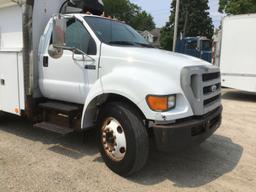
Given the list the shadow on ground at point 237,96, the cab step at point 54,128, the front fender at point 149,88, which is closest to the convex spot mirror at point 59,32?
the front fender at point 149,88

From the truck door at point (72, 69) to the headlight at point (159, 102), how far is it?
1.17 metres

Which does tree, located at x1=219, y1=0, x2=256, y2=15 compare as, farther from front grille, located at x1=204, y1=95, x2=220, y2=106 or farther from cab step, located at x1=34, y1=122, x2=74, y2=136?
cab step, located at x1=34, y1=122, x2=74, y2=136

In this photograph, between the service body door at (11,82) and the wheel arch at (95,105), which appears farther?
the service body door at (11,82)

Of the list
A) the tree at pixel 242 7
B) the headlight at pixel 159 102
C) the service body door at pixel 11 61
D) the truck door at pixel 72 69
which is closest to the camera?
the headlight at pixel 159 102

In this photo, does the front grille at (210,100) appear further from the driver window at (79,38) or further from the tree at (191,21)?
the tree at (191,21)

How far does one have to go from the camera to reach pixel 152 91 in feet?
13.5

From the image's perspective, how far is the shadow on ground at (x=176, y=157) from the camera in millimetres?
4605

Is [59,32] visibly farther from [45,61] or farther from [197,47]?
[197,47]

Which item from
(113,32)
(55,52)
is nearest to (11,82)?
(55,52)

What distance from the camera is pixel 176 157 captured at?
5406 millimetres

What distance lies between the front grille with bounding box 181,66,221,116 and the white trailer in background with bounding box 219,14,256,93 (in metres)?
6.86

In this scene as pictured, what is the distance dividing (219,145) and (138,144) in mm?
2391

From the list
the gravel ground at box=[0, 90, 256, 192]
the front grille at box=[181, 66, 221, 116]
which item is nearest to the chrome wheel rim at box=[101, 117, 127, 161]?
the gravel ground at box=[0, 90, 256, 192]

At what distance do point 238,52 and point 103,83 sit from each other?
819cm
